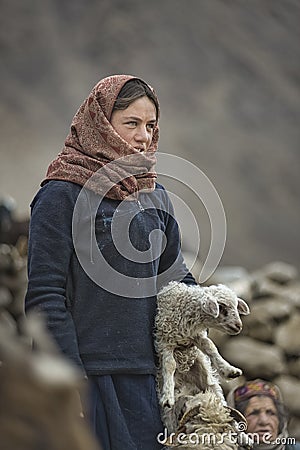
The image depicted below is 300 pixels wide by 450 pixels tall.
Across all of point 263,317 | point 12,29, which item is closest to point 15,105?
point 12,29

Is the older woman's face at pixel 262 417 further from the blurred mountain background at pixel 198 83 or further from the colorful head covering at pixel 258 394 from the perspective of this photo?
the blurred mountain background at pixel 198 83

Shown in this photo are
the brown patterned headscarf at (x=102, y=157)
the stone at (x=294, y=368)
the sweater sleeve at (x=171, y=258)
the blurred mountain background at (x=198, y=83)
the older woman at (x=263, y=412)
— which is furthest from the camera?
the blurred mountain background at (x=198, y=83)

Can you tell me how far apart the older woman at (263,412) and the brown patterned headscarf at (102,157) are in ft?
3.54

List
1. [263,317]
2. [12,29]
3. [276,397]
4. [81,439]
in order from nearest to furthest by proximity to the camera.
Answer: [81,439]
[276,397]
[263,317]
[12,29]

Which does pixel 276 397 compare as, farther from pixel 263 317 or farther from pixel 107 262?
pixel 263 317

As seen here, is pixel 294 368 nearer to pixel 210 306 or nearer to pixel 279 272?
pixel 279 272

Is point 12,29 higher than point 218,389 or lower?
higher

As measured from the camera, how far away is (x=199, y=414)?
166 cm

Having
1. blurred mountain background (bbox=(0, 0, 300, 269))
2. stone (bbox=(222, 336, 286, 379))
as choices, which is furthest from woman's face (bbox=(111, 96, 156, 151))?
blurred mountain background (bbox=(0, 0, 300, 269))

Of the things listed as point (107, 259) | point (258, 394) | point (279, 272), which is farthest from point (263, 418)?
point (279, 272)

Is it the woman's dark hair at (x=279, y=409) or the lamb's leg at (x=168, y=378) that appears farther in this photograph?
the woman's dark hair at (x=279, y=409)

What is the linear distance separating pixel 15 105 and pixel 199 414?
4413mm

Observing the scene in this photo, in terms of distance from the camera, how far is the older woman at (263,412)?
2.54 m

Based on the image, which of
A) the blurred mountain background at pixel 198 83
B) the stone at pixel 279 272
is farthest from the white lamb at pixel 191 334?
the blurred mountain background at pixel 198 83
